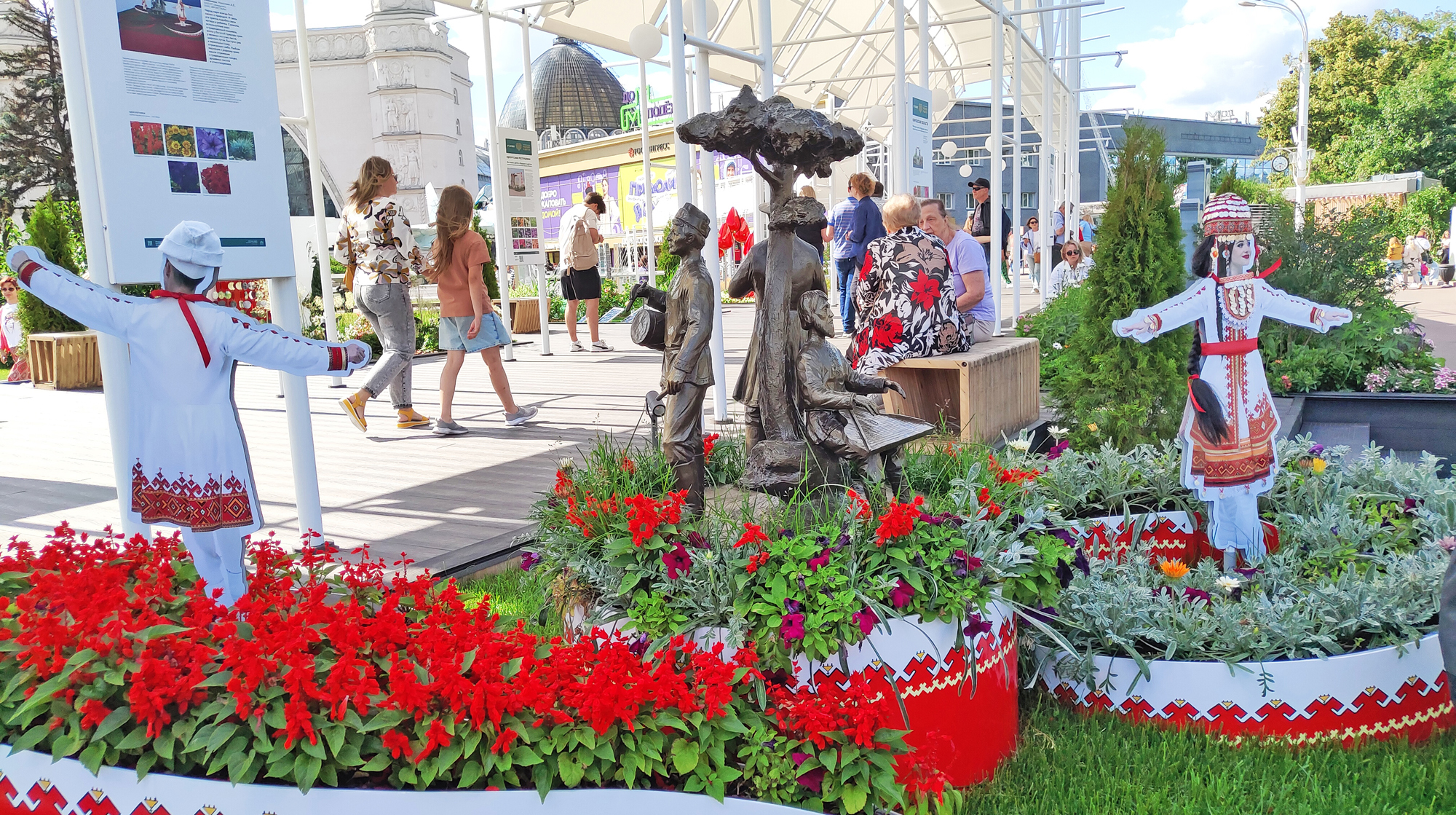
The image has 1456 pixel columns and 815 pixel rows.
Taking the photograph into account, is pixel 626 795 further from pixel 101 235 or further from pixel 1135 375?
pixel 1135 375

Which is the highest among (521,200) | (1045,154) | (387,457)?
(1045,154)

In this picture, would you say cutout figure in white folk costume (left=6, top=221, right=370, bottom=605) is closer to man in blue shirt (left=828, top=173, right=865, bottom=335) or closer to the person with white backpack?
man in blue shirt (left=828, top=173, right=865, bottom=335)

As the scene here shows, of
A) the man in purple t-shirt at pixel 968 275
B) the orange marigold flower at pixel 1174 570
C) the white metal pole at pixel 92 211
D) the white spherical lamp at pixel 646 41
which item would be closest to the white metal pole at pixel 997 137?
the man in purple t-shirt at pixel 968 275

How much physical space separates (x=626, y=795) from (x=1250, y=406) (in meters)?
2.87

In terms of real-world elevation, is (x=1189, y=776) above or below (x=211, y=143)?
below

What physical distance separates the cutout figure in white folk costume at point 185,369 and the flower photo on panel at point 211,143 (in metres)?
0.78

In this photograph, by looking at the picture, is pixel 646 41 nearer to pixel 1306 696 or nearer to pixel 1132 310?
pixel 1132 310

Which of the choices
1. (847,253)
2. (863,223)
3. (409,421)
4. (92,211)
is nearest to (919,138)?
(863,223)

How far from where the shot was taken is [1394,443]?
761cm

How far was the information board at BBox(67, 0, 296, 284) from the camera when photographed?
10.9 feet

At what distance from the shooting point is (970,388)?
600 cm

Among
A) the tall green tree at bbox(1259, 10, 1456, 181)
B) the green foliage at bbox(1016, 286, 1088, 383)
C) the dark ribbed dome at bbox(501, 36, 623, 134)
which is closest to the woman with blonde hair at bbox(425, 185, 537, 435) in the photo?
the green foliage at bbox(1016, 286, 1088, 383)

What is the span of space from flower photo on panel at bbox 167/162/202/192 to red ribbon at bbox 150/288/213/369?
759 millimetres

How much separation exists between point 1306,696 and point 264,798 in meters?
2.96
